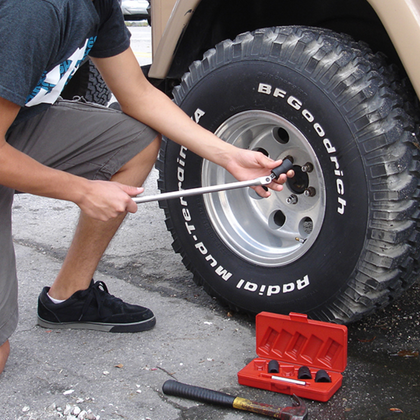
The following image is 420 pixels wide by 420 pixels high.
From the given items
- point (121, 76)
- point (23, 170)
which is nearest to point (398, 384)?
point (23, 170)

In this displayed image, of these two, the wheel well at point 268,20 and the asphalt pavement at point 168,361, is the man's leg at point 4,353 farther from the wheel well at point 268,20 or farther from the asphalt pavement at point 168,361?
the wheel well at point 268,20

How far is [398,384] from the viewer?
1728 mm

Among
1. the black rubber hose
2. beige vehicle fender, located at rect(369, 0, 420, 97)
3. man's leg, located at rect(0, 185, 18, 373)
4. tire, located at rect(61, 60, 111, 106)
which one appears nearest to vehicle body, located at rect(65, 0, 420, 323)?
beige vehicle fender, located at rect(369, 0, 420, 97)

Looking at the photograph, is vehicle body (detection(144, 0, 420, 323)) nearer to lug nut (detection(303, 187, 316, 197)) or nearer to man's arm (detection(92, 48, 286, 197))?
lug nut (detection(303, 187, 316, 197))

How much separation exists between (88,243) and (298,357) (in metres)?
0.89

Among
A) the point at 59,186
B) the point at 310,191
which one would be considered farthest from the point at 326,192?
the point at 59,186

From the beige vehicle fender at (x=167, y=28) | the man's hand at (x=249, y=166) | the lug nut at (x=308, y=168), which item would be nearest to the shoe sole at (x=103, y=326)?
the man's hand at (x=249, y=166)

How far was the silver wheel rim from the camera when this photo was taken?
2.03 meters

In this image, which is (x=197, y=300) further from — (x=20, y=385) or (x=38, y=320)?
(x=20, y=385)

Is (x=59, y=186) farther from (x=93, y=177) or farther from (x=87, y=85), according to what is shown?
(x=87, y=85)

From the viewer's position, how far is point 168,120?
6.79 feet

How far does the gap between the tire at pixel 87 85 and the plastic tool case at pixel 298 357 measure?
2.59 meters

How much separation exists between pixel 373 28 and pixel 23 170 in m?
1.32

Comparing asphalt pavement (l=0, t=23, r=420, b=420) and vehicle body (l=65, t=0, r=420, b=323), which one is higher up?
vehicle body (l=65, t=0, r=420, b=323)
